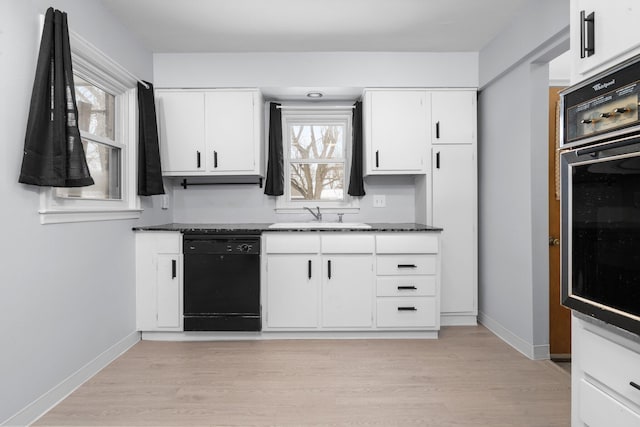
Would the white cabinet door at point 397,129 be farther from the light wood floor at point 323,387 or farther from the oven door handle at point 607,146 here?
the oven door handle at point 607,146

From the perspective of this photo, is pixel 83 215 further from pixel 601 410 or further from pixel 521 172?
pixel 521 172

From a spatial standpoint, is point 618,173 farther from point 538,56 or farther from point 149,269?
point 149,269

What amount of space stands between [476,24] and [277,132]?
193 centimetres

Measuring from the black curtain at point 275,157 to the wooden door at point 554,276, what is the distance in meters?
2.31

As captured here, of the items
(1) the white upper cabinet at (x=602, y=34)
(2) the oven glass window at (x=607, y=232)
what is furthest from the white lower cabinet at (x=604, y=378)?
(1) the white upper cabinet at (x=602, y=34)

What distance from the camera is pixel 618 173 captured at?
1.21 metres

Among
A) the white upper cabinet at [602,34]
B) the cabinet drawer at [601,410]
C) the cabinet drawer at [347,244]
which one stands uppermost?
the white upper cabinet at [602,34]

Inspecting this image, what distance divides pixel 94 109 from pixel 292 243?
1.75m

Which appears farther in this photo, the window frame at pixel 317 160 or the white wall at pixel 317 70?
the window frame at pixel 317 160

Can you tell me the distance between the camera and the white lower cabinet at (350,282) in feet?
10.4

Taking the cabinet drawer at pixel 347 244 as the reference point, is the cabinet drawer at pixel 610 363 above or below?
below

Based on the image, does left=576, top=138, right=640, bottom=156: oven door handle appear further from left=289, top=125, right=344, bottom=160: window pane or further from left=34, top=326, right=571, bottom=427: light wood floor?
left=289, top=125, right=344, bottom=160: window pane

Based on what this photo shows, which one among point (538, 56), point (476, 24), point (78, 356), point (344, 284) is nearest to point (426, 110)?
point (476, 24)

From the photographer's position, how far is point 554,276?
300 cm
